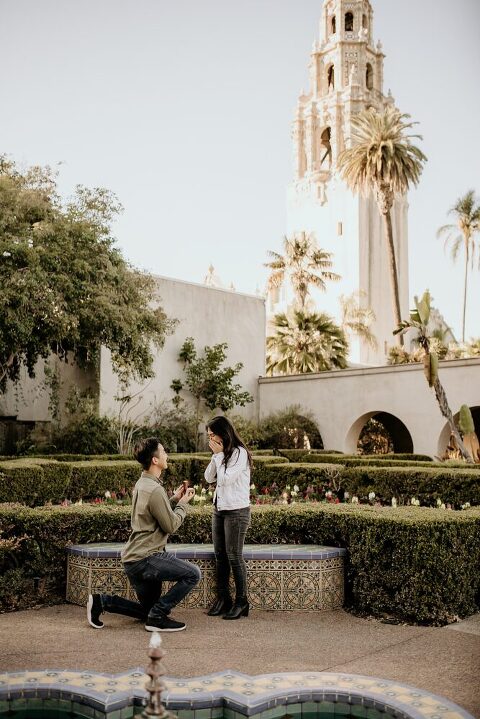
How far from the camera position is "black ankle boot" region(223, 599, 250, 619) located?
6527 millimetres

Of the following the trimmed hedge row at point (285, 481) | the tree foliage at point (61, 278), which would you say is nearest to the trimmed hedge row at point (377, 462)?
the trimmed hedge row at point (285, 481)

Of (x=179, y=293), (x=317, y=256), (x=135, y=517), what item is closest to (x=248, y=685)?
(x=135, y=517)

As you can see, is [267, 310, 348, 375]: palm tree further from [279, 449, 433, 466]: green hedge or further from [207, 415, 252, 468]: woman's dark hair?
[207, 415, 252, 468]: woman's dark hair

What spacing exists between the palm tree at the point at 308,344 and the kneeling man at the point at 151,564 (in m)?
24.5

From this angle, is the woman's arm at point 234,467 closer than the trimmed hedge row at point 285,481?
Yes

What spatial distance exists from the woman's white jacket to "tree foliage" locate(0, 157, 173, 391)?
34.4ft

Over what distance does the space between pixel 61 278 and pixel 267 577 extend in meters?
11.5

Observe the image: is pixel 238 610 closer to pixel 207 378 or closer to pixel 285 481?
pixel 285 481

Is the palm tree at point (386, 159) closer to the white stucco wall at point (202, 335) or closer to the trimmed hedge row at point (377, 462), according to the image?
the white stucco wall at point (202, 335)

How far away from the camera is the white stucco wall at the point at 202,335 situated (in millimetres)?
24719

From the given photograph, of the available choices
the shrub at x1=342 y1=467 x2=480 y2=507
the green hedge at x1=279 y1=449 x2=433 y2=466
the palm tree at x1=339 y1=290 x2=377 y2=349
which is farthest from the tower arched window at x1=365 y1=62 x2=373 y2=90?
the shrub at x1=342 y1=467 x2=480 y2=507

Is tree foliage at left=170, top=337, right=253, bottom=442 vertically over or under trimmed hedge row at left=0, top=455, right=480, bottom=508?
over

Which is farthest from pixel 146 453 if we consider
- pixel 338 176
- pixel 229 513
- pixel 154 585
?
pixel 338 176

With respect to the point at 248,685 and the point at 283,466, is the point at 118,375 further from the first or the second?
the point at 248,685
